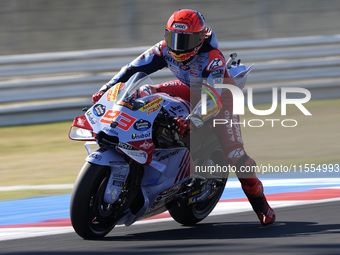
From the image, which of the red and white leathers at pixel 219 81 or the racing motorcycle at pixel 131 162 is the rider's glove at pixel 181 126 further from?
the red and white leathers at pixel 219 81

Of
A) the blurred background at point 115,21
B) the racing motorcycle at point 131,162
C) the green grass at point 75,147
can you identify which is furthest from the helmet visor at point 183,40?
the blurred background at point 115,21

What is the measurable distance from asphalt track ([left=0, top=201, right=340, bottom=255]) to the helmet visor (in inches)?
60.0

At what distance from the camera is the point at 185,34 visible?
227 inches

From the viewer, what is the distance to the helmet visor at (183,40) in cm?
577

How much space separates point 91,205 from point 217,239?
104 cm

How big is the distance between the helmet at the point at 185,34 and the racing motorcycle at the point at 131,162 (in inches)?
A: 14.6

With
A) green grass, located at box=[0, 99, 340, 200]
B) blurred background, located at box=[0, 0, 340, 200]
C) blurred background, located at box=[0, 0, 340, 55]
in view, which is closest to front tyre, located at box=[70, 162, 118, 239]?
green grass, located at box=[0, 99, 340, 200]

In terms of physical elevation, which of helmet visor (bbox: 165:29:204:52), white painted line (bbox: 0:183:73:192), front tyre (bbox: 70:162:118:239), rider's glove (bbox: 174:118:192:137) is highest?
helmet visor (bbox: 165:29:204:52)

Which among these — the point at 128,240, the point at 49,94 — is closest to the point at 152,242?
the point at 128,240

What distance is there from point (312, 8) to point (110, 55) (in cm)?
573

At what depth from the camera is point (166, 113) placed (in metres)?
5.48

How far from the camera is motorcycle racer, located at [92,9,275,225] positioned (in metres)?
5.79

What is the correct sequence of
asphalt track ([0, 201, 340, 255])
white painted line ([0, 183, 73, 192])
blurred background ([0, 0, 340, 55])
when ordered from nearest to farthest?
asphalt track ([0, 201, 340, 255]) → white painted line ([0, 183, 73, 192]) → blurred background ([0, 0, 340, 55])

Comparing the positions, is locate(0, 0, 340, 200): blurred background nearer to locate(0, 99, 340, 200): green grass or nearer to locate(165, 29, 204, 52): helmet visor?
locate(0, 99, 340, 200): green grass
